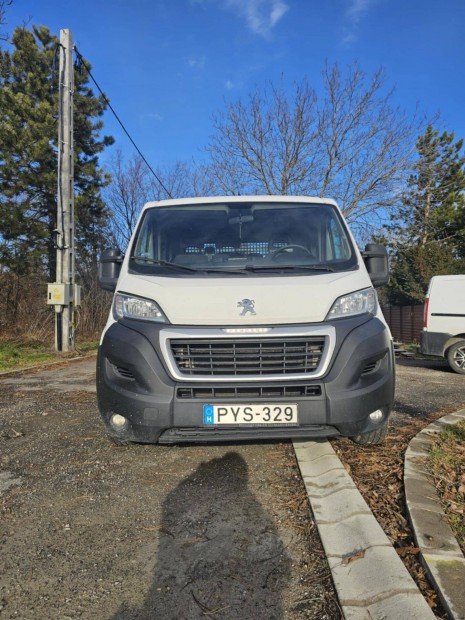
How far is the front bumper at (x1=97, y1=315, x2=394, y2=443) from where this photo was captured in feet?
9.34

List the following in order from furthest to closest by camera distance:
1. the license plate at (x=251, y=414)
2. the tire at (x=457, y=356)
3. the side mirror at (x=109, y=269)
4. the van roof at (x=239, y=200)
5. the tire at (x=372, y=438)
A: the tire at (x=457, y=356)
the van roof at (x=239, y=200)
the side mirror at (x=109, y=269)
the tire at (x=372, y=438)
the license plate at (x=251, y=414)

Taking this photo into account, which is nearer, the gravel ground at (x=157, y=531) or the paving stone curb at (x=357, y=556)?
the paving stone curb at (x=357, y=556)

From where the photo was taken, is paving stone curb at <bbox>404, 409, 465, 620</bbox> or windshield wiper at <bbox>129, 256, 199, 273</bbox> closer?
paving stone curb at <bbox>404, 409, 465, 620</bbox>

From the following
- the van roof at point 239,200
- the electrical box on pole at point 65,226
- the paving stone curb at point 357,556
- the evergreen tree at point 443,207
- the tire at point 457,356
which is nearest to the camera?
the paving stone curb at point 357,556

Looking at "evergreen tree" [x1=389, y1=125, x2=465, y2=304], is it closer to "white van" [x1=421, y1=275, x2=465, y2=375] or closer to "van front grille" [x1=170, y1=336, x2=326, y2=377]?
"white van" [x1=421, y1=275, x2=465, y2=375]

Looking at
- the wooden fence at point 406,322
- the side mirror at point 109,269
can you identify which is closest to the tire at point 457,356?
the side mirror at point 109,269

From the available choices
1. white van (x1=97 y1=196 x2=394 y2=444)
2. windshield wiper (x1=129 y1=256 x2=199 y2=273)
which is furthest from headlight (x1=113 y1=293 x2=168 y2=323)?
windshield wiper (x1=129 y1=256 x2=199 y2=273)

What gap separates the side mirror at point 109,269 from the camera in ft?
12.6

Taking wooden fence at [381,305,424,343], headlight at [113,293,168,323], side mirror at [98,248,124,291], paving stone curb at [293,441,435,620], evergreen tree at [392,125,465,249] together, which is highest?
evergreen tree at [392,125,465,249]

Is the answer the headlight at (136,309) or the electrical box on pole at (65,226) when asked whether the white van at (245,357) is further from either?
the electrical box on pole at (65,226)

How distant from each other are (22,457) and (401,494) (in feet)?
9.47

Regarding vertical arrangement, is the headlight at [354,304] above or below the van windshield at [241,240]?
below

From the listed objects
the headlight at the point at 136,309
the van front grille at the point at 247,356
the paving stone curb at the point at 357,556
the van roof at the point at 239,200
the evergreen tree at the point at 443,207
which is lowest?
the paving stone curb at the point at 357,556

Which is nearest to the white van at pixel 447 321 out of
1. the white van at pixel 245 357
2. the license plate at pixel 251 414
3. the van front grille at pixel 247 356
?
the white van at pixel 245 357
